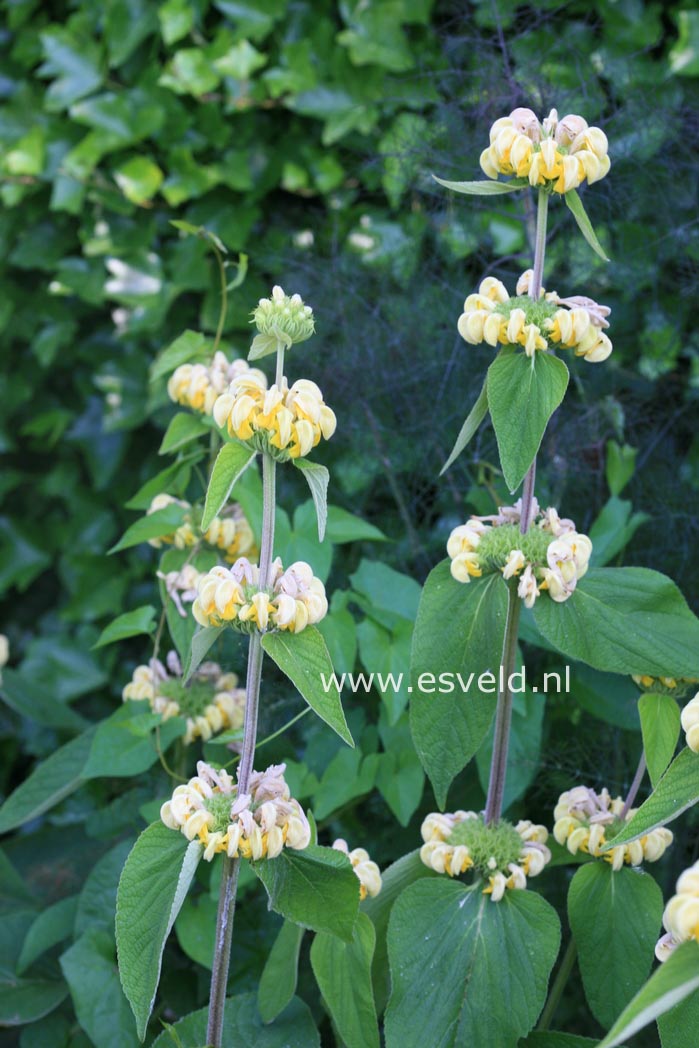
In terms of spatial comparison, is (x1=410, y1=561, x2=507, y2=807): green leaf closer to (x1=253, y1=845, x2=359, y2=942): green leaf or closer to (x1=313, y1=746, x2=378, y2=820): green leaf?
(x1=253, y1=845, x2=359, y2=942): green leaf

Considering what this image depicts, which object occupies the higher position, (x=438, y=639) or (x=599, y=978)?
(x=438, y=639)

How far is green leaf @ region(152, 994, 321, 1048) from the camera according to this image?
867 millimetres

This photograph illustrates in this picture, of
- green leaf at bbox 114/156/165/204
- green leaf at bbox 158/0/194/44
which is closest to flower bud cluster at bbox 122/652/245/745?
green leaf at bbox 114/156/165/204

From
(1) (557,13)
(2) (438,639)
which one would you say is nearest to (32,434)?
(1) (557,13)

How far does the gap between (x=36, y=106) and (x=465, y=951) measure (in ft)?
5.06

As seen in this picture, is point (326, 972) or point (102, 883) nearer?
point (326, 972)

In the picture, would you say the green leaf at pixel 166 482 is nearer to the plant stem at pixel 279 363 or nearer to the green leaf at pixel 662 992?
the plant stem at pixel 279 363

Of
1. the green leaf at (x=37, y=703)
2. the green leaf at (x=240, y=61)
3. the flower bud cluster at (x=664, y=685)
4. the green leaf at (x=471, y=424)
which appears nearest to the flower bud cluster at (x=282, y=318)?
the green leaf at (x=471, y=424)

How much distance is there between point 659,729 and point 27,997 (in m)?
0.65

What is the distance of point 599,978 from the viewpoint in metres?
0.82

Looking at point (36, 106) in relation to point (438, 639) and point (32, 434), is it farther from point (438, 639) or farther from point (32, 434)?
point (438, 639)

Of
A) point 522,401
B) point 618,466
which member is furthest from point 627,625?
point 618,466

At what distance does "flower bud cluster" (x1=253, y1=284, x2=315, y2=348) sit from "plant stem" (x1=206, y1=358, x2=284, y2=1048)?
1 centimetres

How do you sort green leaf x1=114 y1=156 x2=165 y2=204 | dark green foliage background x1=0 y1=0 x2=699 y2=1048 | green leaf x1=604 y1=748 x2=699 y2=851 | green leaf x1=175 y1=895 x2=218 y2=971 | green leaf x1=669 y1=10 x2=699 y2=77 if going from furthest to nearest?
green leaf x1=114 y1=156 x2=165 y2=204
green leaf x1=669 y1=10 x2=699 y2=77
dark green foliage background x1=0 y1=0 x2=699 y2=1048
green leaf x1=175 y1=895 x2=218 y2=971
green leaf x1=604 y1=748 x2=699 y2=851
